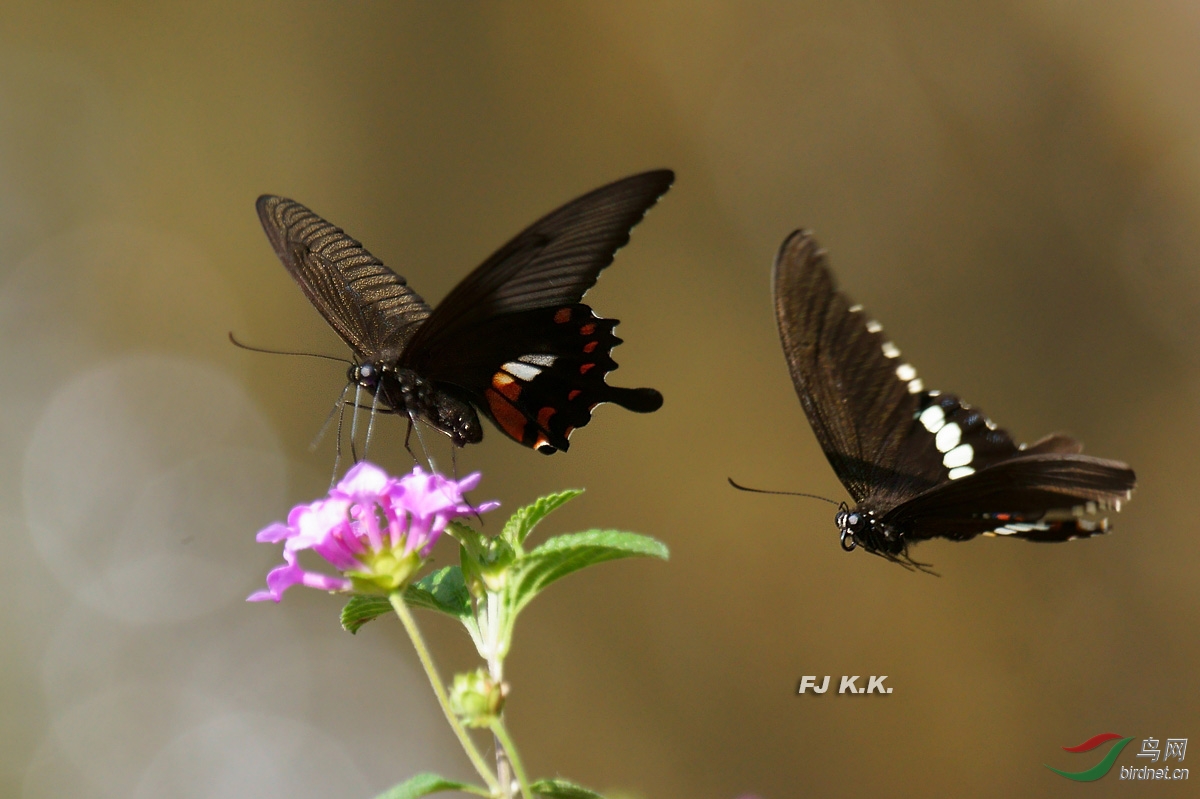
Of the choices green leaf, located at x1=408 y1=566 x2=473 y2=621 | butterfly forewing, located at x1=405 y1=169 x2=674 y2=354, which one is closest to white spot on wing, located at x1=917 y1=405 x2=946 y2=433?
butterfly forewing, located at x1=405 y1=169 x2=674 y2=354

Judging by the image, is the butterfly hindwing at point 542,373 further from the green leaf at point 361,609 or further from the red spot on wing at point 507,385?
the green leaf at point 361,609

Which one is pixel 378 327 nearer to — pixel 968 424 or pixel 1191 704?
pixel 968 424

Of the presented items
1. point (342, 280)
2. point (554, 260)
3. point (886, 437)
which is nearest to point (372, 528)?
point (554, 260)

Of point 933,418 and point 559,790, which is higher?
point 933,418

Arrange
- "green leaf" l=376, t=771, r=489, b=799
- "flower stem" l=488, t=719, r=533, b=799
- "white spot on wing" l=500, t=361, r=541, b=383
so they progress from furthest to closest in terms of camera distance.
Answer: "white spot on wing" l=500, t=361, r=541, b=383
"green leaf" l=376, t=771, r=489, b=799
"flower stem" l=488, t=719, r=533, b=799

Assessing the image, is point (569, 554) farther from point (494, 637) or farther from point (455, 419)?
point (455, 419)

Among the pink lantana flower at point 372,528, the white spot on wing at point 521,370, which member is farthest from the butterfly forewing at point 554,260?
the pink lantana flower at point 372,528

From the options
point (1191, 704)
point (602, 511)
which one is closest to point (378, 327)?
point (602, 511)

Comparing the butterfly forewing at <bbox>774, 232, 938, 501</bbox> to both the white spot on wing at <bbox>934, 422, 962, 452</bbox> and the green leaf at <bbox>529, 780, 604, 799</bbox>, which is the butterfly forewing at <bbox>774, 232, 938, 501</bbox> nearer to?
the white spot on wing at <bbox>934, 422, 962, 452</bbox>
